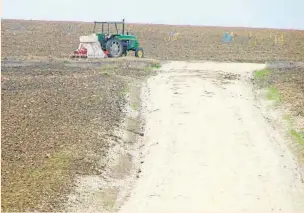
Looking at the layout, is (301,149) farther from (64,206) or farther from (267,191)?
(64,206)

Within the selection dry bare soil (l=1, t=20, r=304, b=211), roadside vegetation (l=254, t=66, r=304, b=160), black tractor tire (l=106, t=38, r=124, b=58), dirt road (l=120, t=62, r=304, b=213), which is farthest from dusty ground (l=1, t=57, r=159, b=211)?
roadside vegetation (l=254, t=66, r=304, b=160)

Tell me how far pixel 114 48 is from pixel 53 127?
59.9ft

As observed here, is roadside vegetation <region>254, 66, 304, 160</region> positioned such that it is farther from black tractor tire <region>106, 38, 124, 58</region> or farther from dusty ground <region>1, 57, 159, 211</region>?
black tractor tire <region>106, 38, 124, 58</region>

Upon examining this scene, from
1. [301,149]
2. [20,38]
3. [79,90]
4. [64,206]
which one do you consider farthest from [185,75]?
[20,38]

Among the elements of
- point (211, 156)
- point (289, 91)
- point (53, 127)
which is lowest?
point (211, 156)

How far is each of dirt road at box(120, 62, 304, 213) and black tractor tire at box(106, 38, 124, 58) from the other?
8727mm

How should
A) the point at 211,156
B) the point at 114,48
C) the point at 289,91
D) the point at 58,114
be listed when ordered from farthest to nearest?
1. the point at 114,48
2. the point at 289,91
3. the point at 58,114
4. the point at 211,156

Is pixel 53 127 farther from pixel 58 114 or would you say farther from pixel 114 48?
pixel 114 48

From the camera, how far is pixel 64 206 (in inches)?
504

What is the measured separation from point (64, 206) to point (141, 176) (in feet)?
12.5

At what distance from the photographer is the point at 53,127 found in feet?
59.6

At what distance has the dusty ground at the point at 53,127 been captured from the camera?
1341 cm

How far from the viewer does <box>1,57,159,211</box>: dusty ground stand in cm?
1341

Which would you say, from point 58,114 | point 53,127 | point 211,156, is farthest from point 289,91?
point 53,127
